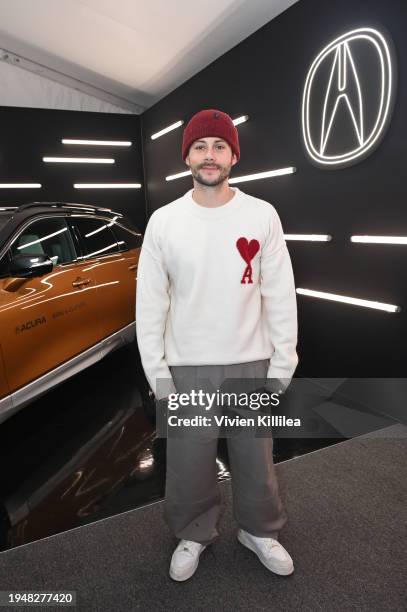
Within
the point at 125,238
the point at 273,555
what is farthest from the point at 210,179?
the point at 125,238

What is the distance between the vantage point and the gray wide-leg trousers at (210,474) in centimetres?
149

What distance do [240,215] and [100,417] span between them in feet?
6.44

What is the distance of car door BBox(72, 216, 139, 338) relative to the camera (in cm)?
312

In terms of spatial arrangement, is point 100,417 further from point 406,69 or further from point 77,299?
point 406,69

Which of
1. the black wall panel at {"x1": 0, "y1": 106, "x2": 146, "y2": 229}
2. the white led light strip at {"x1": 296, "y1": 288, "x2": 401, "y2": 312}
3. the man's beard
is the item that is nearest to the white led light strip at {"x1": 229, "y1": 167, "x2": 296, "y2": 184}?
the white led light strip at {"x1": 296, "y1": 288, "x2": 401, "y2": 312}

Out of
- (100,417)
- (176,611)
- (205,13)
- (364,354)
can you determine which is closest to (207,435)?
(176,611)

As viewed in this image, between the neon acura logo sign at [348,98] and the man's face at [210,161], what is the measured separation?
4.92ft

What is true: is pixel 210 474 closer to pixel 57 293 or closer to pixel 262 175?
pixel 57 293

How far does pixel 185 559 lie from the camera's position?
5.03ft

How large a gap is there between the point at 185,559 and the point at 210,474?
331 millimetres

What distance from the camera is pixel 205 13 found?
3355mm

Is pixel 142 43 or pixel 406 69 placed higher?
pixel 142 43

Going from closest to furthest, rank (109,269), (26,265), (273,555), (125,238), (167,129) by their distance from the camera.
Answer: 1. (273,555)
2. (26,265)
3. (109,269)
4. (125,238)
5. (167,129)

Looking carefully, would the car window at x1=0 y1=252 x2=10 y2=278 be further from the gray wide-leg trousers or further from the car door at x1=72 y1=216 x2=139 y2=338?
the gray wide-leg trousers
